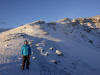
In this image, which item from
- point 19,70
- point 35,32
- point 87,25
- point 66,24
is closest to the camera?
point 19,70

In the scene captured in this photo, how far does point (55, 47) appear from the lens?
1923 cm

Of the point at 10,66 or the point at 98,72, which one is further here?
the point at 98,72

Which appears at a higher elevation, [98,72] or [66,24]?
[66,24]

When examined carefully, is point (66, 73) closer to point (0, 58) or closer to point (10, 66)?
point (10, 66)

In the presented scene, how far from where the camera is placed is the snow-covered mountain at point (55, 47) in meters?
11.6

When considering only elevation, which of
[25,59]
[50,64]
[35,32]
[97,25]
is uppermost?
[97,25]

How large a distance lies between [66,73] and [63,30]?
23.5m

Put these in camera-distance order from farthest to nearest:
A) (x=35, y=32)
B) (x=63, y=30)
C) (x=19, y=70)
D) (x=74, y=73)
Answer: (x=63, y=30), (x=35, y=32), (x=74, y=73), (x=19, y=70)

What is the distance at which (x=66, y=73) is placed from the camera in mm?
12141

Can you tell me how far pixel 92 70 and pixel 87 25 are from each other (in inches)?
1204

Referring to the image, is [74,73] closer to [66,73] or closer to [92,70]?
[66,73]

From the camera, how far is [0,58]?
11.6 metres

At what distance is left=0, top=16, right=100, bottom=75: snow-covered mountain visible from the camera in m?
11.6

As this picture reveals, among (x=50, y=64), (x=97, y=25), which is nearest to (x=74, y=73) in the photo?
(x=50, y=64)
